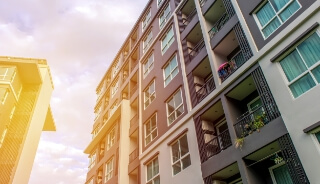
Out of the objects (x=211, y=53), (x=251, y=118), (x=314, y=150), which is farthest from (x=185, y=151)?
(x=314, y=150)

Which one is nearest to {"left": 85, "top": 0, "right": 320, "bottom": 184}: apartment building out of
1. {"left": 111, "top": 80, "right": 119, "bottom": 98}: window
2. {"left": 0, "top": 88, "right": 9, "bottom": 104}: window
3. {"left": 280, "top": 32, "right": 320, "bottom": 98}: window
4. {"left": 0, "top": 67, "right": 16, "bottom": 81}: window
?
{"left": 280, "top": 32, "right": 320, "bottom": 98}: window

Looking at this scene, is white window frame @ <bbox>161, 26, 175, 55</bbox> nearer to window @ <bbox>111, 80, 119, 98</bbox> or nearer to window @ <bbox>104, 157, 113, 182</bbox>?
window @ <bbox>111, 80, 119, 98</bbox>

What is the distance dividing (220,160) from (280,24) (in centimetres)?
759

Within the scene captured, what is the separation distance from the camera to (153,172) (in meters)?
19.8

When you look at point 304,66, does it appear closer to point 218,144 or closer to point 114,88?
point 218,144

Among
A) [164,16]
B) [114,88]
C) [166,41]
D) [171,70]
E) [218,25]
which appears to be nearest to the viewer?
[218,25]

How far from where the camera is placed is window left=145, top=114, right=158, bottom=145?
21.8 metres

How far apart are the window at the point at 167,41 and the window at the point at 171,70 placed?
7.22ft

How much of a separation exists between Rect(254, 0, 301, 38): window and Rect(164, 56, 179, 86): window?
28.0 ft

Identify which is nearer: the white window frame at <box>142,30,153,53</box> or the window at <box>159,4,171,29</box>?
the window at <box>159,4,171,29</box>

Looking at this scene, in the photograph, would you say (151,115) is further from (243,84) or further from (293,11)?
(293,11)

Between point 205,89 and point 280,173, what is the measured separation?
7918mm

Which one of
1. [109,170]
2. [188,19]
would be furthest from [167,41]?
[109,170]

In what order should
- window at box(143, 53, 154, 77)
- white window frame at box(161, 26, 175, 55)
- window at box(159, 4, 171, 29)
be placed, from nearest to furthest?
1. white window frame at box(161, 26, 175, 55)
2. window at box(143, 53, 154, 77)
3. window at box(159, 4, 171, 29)
